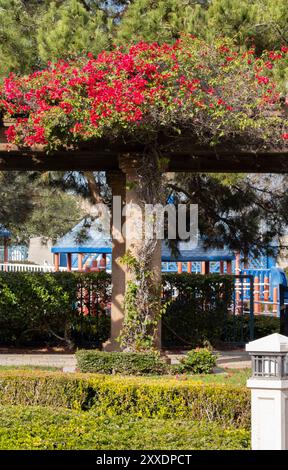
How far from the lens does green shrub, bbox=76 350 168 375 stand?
10297mm

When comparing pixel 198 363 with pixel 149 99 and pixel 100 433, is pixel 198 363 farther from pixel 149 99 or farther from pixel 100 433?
pixel 100 433

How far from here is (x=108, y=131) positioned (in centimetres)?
1051

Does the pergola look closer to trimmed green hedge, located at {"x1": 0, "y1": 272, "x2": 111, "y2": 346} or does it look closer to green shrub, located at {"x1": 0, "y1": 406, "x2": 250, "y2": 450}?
trimmed green hedge, located at {"x1": 0, "y1": 272, "x2": 111, "y2": 346}

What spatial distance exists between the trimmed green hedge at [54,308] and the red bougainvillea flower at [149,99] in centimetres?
401

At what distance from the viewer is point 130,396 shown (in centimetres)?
798

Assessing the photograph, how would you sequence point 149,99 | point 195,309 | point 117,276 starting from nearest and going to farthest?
point 149,99 < point 117,276 < point 195,309

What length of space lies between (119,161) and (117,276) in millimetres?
2278

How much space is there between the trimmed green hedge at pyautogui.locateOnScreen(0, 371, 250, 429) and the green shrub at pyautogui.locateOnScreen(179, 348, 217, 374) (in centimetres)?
219

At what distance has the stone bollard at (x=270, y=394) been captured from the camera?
6059 millimetres

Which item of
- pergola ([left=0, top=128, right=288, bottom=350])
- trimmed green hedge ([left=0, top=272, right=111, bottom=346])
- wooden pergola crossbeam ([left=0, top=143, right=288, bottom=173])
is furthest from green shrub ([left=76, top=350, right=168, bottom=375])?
trimmed green hedge ([left=0, top=272, right=111, bottom=346])

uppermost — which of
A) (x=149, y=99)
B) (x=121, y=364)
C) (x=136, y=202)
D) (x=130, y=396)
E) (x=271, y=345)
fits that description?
(x=149, y=99)

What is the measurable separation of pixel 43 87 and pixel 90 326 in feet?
18.0

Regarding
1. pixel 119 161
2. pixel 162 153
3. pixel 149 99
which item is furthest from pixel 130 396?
pixel 119 161

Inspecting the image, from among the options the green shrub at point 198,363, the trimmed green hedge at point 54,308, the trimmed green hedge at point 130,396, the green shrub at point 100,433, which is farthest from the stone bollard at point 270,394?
the trimmed green hedge at point 54,308
